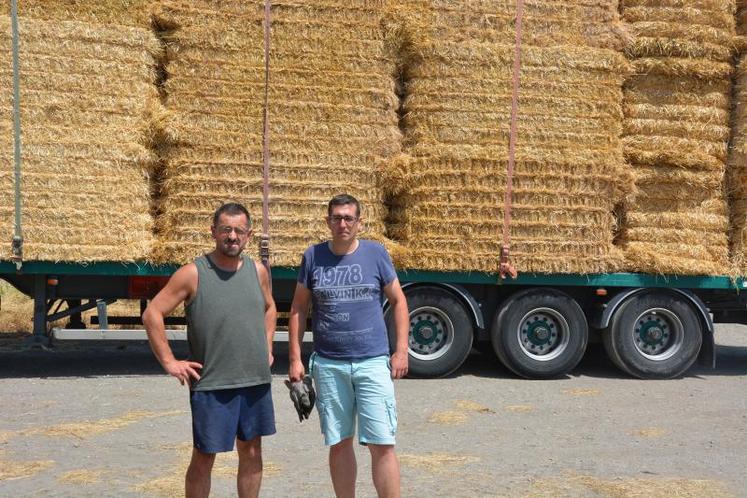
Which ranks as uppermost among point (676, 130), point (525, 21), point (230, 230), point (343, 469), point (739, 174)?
point (525, 21)

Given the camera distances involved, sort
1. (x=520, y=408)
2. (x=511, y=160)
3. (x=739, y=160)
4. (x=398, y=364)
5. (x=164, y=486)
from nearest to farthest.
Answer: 1. (x=398, y=364)
2. (x=164, y=486)
3. (x=520, y=408)
4. (x=511, y=160)
5. (x=739, y=160)

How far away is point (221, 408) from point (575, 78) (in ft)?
19.9

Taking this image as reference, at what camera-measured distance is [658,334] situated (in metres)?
9.53

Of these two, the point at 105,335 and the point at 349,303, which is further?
the point at 105,335

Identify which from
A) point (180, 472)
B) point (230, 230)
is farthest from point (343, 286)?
point (180, 472)

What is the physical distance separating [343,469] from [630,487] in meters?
1.86

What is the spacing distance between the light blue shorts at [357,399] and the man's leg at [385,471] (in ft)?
0.16

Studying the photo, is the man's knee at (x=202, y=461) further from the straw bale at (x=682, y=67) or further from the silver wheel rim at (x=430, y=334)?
the straw bale at (x=682, y=67)

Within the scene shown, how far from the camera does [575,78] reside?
29.4 ft

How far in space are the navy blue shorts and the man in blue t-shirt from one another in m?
0.34

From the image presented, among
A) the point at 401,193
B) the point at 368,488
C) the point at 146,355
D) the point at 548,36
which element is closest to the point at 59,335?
the point at 146,355

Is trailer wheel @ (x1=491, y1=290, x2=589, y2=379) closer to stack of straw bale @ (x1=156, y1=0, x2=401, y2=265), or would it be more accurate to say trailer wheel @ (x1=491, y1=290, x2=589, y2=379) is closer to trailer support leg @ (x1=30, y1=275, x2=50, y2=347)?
stack of straw bale @ (x1=156, y1=0, x2=401, y2=265)

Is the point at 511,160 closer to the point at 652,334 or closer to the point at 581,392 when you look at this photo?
the point at 581,392

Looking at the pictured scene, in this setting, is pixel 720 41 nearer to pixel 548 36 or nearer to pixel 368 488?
pixel 548 36
